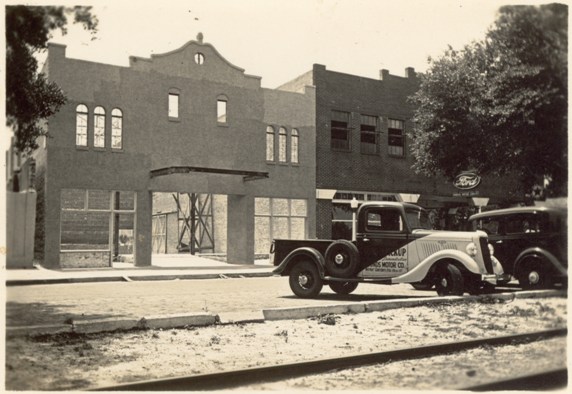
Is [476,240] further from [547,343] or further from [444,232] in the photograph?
[547,343]

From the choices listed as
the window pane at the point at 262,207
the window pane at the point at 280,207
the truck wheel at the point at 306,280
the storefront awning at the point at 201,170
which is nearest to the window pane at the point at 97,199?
the storefront awning at the point at 201,170

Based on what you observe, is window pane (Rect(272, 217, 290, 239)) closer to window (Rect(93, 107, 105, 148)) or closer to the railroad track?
window (Rect(93, 107, 105, 148))

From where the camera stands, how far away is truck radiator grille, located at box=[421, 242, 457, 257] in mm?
10977

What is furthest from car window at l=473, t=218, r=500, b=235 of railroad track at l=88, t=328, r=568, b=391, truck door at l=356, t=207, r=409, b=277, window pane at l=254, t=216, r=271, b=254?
window pane at l=254, t=216, r=271, b=254

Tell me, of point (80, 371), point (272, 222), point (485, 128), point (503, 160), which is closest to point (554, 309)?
point (503, 160)

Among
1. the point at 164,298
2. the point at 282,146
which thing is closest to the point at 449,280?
the point at 164,298

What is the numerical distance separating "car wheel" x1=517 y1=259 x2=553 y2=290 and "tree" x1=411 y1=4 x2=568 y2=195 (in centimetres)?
192

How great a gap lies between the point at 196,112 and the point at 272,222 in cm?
585

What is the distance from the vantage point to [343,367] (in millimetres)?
6242

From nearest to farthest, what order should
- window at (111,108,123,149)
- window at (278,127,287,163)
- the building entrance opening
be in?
1. window at (111,108,123,149)
2. window at (278,127,287,163)
3. the building entrance opening

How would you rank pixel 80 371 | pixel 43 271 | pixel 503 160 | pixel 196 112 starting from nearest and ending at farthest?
pixel 80 371 < pixel 503 160 < pixel 43 271 < pixel 196 112

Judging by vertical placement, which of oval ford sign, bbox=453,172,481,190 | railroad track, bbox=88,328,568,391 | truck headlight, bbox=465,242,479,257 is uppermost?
oval ford sign, bbox=453,172,481,190

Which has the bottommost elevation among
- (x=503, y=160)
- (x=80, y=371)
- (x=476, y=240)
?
(x=80, y=371)

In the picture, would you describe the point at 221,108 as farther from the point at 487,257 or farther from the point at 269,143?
the point at 487,257
